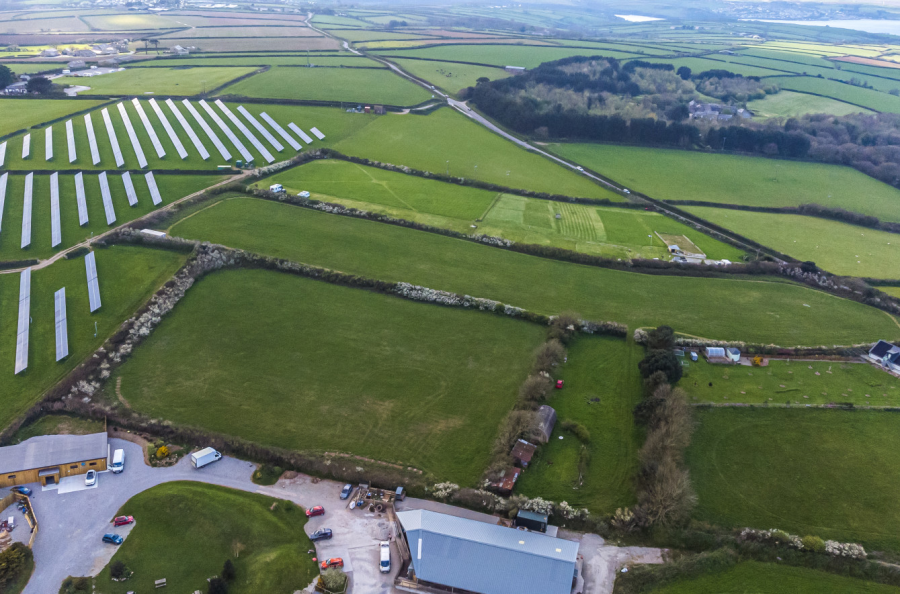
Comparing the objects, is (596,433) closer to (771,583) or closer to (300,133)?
(771,583)

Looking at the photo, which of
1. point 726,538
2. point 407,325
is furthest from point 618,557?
point 407,325

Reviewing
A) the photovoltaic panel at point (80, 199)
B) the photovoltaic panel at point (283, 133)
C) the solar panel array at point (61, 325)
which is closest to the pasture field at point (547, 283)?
the photovoltaic panel at point (80, 199)

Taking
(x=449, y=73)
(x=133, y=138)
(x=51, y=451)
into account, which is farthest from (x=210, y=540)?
(x=449, y=73)

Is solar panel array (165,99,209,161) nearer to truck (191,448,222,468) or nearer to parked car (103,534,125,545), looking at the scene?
truck (191,448,222,468)

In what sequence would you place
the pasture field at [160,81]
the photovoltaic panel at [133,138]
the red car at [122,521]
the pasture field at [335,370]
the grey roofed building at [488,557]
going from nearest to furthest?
the grey roofed building at [488,557] → the red car at [122,521] → the pasture field at [335,370] → the photovoltaic panel at [133,138] → the pasture field at [160,81]

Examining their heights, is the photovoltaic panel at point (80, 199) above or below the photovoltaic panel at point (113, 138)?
below

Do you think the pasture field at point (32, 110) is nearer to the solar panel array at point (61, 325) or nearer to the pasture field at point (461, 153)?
the pasture field at point (461, 153)

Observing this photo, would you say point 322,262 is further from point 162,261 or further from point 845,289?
point 845,289
